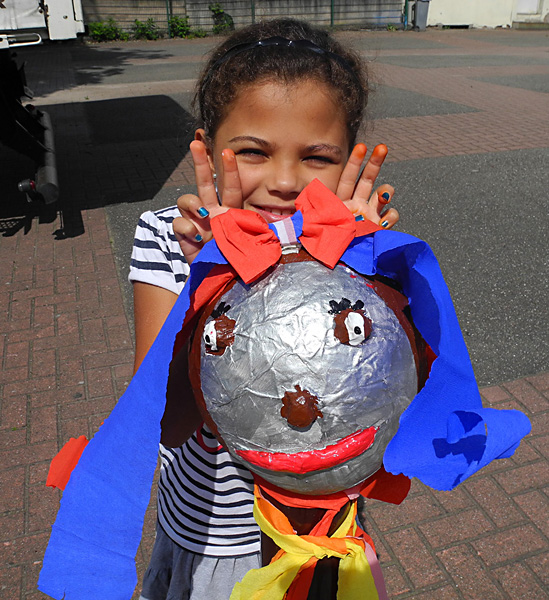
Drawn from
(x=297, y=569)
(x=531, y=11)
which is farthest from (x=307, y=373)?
(x=531, y=11)

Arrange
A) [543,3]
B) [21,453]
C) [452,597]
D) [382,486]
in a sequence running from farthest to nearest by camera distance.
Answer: [543,3]
[21,453]
[452,597]
[382,486]

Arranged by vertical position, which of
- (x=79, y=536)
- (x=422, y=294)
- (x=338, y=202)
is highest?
(x=338, y=202)

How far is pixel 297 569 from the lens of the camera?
1.26 meters

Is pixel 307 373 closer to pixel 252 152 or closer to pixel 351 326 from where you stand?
pixel 351 326

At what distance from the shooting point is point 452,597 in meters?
2.43

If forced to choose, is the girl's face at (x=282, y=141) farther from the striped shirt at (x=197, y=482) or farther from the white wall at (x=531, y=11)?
the white wall at (x=531, y=11)

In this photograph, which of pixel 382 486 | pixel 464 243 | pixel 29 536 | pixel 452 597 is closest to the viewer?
pixel 382 486

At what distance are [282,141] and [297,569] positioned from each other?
99cm

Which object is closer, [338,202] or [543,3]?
[338,202]

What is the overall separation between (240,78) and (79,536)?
3.73 ft

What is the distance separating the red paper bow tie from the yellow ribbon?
58cm

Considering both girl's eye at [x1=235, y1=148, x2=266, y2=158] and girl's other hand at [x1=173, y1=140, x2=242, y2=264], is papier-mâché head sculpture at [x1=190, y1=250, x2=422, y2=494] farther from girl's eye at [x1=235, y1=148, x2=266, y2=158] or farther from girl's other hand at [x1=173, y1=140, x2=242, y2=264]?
girl's eye at [x1=235, y1=148, x2=266, y2=158]

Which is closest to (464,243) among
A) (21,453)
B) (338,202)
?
(21,453)

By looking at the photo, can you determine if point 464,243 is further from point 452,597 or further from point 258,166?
point 258,166
